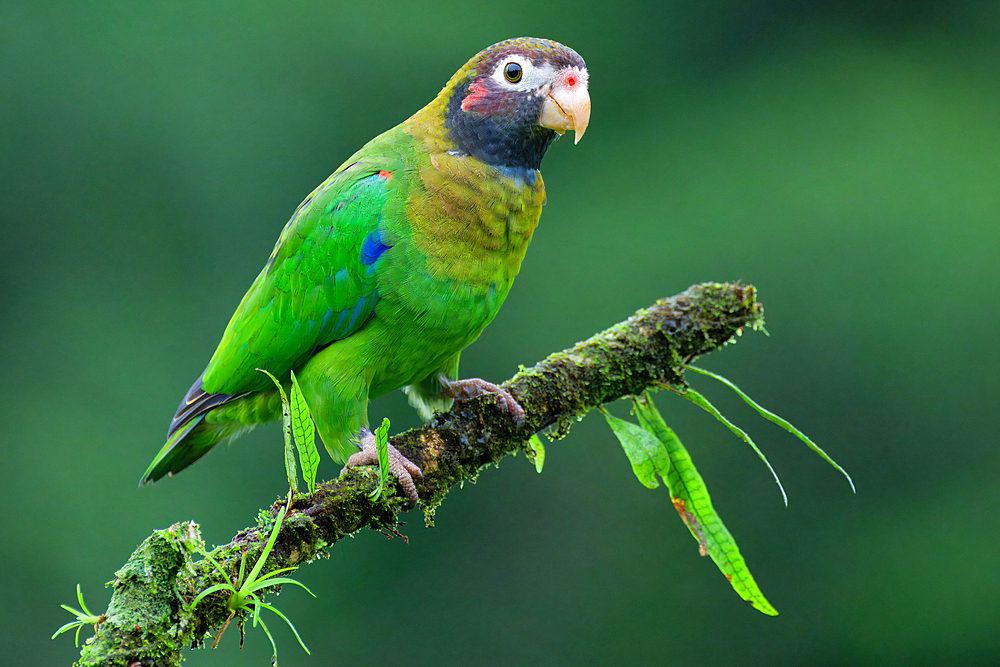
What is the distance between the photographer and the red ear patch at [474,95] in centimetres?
290

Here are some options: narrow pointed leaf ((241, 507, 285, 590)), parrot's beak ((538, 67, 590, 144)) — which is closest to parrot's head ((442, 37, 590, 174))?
parrot's beak ((538, 67, 590, 144))

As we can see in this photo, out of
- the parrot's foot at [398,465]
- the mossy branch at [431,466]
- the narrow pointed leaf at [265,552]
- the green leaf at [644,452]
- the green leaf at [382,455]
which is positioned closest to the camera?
the mossy branch at [431,466]

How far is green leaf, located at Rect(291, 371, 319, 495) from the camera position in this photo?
2080 millimetres

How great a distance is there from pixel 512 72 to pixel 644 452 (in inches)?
53.5

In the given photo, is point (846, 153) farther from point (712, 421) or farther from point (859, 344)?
point (712, 421)

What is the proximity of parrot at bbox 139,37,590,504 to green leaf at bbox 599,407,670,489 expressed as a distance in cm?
40

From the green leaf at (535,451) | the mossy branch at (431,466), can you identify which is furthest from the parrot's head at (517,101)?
the green leaf at (535,451)

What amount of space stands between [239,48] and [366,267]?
7344mm

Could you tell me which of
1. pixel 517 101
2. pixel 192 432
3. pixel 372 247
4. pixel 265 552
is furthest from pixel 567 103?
pixel 192 432

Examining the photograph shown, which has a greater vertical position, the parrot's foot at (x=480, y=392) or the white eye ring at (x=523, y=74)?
the white eye ring at (x=523, y=74)

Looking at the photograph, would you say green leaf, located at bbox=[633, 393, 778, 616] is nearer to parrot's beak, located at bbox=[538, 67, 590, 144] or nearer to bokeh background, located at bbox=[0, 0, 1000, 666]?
parrot's beak, located at bbox=[538, 67, 590, 144]

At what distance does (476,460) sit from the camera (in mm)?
2629

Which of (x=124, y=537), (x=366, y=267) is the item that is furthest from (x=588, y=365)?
(x=124, y=537)

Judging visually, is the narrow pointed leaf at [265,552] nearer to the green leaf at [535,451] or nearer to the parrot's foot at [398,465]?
the parrot's foot at [398,465]
